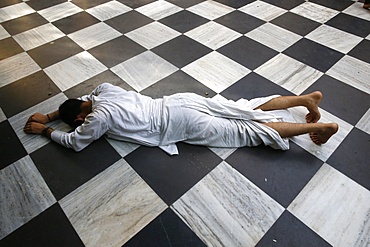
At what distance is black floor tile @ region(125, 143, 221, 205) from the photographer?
1.13 metres

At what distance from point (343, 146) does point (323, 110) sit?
0.24m

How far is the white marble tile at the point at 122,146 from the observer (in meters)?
1.25

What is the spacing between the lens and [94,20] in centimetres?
219

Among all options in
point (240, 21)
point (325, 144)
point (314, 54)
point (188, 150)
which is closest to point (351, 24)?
point (314, 54)

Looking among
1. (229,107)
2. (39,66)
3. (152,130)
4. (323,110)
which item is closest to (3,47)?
(39,66)

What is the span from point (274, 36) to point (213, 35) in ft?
1.44

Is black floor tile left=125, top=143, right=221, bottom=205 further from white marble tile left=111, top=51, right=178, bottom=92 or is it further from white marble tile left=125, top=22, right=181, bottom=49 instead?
white marble tile left=125, top=22, right=181, bottom=49

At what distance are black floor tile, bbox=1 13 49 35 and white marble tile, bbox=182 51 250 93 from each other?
1337mm

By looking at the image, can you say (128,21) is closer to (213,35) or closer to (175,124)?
(213,35)

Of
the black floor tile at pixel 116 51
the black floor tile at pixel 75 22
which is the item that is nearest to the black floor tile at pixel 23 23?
the black floor tile at pixel 75 22

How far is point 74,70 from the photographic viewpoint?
5.60 ft

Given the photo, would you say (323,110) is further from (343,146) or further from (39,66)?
(39,66)

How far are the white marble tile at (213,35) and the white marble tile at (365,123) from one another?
97cm

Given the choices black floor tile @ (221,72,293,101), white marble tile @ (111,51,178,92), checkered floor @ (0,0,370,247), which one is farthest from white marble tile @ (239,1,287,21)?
white marble tile @ (111,51,178,92)
